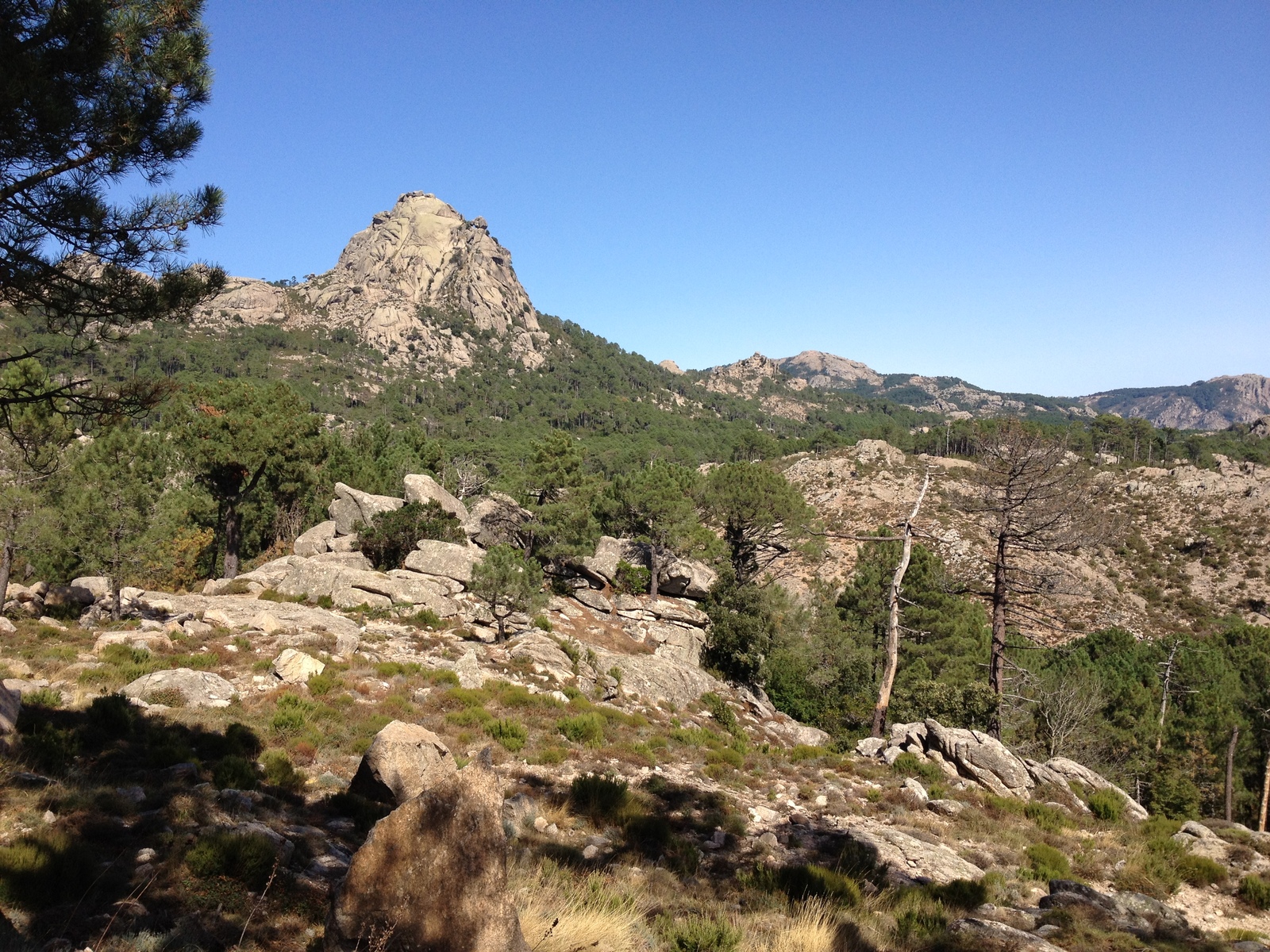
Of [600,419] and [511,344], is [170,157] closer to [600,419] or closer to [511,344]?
[600,419]

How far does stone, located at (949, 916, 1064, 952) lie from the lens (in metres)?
5.48

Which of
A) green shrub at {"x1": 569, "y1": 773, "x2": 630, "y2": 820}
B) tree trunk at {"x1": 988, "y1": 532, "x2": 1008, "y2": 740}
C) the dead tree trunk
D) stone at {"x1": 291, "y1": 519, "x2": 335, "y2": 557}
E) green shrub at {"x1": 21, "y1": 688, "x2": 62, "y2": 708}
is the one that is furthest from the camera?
stone at {"x1": 291, "y1": 519, "x2": 335, "y2": 557}

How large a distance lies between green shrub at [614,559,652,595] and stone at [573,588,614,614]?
1.81 m

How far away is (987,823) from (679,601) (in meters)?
21.1

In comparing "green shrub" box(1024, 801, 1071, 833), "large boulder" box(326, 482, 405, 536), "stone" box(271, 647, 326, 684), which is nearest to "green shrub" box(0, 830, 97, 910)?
"stone" box(271, 647, 326, 684)

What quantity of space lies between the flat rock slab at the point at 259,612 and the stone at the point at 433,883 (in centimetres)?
1427

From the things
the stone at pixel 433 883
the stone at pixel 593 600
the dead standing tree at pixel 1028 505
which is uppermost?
the dead standing tree at pixel 1028 505

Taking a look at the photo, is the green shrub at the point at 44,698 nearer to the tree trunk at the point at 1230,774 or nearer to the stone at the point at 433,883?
the stone at the point at 433,883

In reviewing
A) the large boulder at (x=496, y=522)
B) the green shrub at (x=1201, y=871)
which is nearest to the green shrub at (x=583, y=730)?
the green shrub at (x=1201, y=871)

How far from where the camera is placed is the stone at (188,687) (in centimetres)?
1042

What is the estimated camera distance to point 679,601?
103 ft

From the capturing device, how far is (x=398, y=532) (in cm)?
2680

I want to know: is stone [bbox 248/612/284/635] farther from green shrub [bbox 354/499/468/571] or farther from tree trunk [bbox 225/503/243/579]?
tree trunk [bbox 225/503/243/579]

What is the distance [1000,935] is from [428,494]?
91.0 ft
